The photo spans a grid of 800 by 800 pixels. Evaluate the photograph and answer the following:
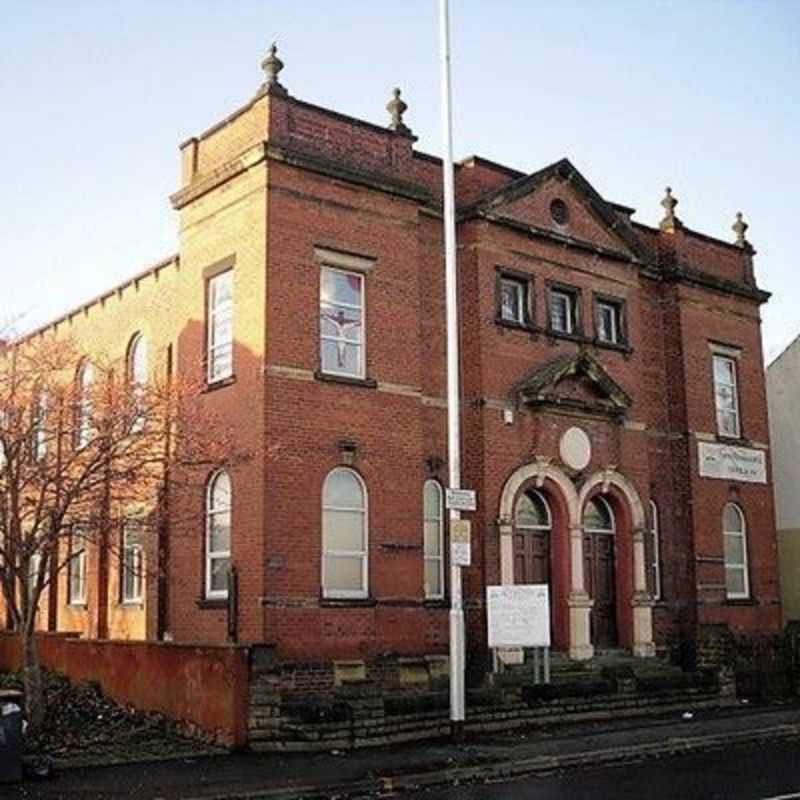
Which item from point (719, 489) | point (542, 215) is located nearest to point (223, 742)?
point (542, 215)

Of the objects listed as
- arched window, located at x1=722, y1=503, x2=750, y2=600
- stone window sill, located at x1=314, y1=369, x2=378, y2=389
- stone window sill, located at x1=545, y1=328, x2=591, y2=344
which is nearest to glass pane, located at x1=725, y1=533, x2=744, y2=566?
arched window, located at x1=722, y1=503, x2=750, y2=600

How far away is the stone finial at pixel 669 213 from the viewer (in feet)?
86.8

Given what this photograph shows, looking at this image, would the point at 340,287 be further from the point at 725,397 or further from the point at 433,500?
the point at 725,397

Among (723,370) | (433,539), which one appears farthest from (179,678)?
(723,370)

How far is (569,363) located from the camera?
22.5 meters

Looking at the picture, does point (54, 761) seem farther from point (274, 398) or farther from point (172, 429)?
point (274, 398)

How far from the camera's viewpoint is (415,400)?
20.6 m

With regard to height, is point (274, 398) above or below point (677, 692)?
above

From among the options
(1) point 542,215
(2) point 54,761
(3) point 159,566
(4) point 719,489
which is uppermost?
(1) point 542,215

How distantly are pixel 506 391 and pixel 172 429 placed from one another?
22.1 ft

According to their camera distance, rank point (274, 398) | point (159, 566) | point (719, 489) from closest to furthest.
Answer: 1. point (274, 398)
2. point (159, 566)
3. point (719, 489)

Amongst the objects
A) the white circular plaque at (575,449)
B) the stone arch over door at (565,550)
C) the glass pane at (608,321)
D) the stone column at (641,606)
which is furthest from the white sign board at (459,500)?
the glass pane at (608,321)

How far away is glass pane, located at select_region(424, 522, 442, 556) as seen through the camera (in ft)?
68.3

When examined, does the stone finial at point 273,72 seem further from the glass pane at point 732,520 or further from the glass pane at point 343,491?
A: the glass pane at point 732,520
